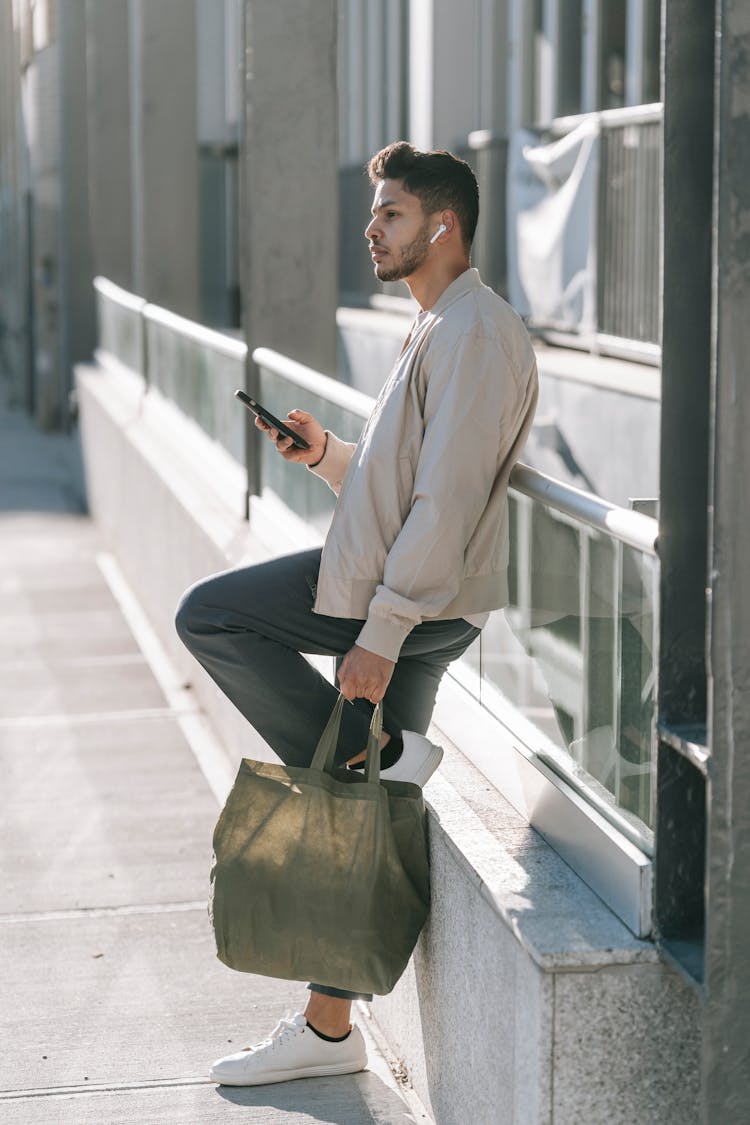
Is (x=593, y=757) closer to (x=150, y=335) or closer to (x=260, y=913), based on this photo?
(x=260, y=913)

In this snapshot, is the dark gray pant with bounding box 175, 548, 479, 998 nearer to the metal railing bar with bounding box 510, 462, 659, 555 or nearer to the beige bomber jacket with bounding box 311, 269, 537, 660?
the beige bomber jacket with bounding box 311, 269, 537, 660

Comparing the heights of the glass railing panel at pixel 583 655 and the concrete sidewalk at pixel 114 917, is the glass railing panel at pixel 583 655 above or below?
above

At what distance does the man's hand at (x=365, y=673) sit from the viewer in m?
3.80

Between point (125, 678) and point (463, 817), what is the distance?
198 inches

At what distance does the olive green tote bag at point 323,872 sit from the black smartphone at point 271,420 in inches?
28.1

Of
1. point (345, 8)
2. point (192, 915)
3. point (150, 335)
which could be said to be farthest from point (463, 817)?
point (345, 8)

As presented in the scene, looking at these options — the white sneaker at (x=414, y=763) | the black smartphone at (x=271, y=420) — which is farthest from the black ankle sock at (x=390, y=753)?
the black smartphone at (x=271, y=420)

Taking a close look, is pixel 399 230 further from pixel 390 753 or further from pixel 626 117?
pixel 626 117

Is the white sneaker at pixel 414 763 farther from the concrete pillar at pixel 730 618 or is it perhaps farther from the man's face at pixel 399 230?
the concrete pillar at pixel 730 618

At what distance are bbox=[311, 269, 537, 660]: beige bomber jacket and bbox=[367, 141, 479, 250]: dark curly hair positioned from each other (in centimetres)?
16

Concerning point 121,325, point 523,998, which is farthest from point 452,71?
point 523,998

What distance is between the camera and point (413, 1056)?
14.2 feet

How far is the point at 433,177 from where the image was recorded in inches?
156

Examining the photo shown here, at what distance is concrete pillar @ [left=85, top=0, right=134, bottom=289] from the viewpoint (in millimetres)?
15797
